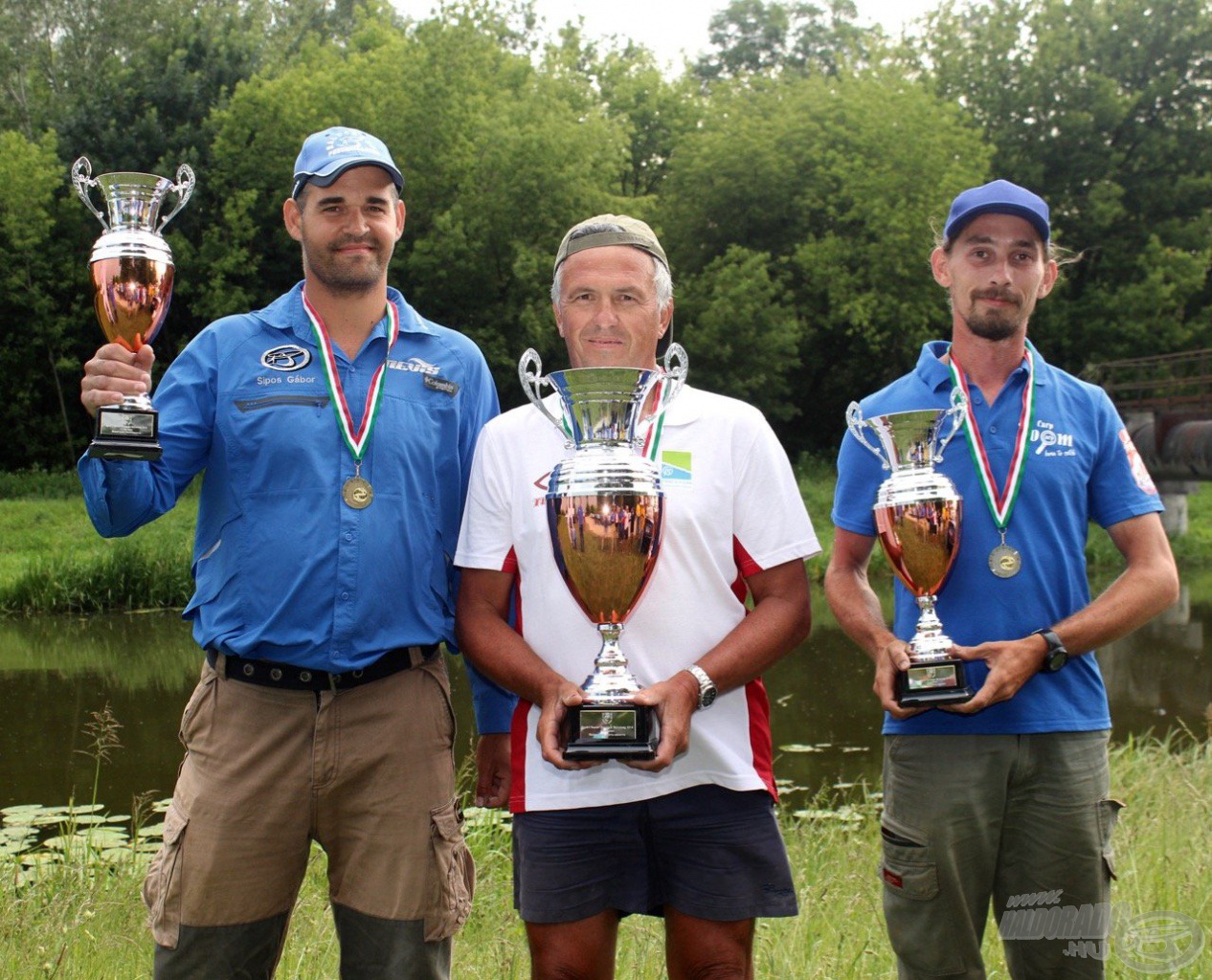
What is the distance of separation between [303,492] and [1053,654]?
5.65 feet

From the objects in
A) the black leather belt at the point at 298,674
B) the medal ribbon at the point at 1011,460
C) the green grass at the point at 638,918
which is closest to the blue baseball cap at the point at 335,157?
the black leather belt at the point at 298,674

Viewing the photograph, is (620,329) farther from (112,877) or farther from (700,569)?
(112,877)

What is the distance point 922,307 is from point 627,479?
95.4ft

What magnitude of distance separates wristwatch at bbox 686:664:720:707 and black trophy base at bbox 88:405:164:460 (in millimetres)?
1230

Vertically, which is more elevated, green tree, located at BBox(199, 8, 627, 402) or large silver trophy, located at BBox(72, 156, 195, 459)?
green tree, located at BBox(199, 8, 627, 402)

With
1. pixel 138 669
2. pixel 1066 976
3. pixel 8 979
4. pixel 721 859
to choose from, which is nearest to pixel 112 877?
pixel 8 979

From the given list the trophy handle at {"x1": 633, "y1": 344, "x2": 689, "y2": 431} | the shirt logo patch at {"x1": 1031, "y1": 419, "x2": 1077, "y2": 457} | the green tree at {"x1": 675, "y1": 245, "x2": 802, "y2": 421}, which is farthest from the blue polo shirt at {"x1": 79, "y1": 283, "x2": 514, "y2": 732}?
the green tree at {"x1": 675, "y1": 245, "x2": 802, "y2": 421}

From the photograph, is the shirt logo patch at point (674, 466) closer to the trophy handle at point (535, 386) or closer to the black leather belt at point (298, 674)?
the trophy handle at point (535, 386)

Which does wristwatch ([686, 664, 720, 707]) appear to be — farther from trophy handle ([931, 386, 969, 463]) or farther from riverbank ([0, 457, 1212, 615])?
riverbank ([0, 457, 1212, 615])

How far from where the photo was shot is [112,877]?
5316 mm

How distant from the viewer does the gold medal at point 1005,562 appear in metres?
3.01

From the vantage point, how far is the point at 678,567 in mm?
2783

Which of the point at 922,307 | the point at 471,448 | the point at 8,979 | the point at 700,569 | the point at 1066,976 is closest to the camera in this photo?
the point at 700,569

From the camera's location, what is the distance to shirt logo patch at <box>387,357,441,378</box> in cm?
316
